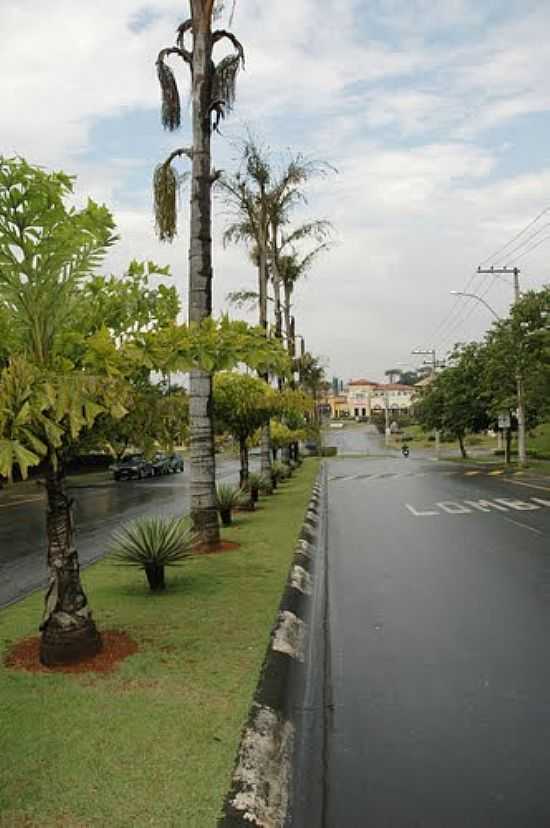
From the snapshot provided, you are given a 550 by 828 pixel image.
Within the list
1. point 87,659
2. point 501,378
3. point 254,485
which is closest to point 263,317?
point 254,485

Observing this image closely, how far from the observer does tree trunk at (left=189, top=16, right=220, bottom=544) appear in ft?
36.7

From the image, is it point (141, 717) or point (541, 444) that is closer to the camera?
point (141, 717)

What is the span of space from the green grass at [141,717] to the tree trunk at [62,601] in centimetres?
26

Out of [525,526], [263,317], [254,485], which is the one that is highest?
[263,317]

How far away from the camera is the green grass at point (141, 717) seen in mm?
3391

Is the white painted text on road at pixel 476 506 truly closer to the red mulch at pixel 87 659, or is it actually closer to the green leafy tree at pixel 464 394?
the red mulch at pixel 87 659

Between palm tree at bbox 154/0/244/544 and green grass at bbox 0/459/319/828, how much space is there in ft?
11.1

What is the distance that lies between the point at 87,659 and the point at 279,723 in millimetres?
1769

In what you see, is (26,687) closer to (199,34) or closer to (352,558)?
(352,558)

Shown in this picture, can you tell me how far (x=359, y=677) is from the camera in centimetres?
548

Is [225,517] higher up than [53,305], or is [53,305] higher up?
[53,305]

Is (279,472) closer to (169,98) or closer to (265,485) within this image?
(265,485)

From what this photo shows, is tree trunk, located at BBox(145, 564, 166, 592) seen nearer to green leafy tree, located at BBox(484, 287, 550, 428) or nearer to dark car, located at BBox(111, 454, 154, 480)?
green leafy tree, located at BBox(484, 287, 550, 428)

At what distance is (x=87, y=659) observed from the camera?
5.53 metres
